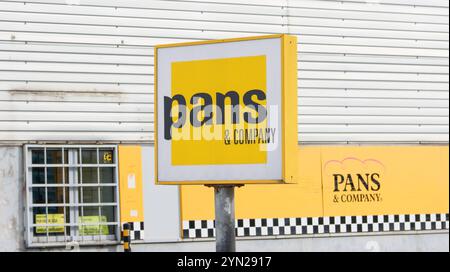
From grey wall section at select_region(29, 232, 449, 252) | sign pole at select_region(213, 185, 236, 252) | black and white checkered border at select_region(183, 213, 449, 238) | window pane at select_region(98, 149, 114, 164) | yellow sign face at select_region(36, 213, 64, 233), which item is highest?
window pane at select_region(98, 149, 114, 164)

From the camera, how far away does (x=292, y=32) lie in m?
14.0

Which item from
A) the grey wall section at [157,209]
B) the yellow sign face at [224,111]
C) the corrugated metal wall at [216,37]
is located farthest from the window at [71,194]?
the yellow sign face at [224,111]

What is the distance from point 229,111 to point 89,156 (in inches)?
228

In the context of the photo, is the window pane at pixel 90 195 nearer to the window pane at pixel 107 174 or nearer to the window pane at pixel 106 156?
the window pane at pixel 107 174

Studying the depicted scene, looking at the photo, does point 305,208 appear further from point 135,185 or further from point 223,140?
point 223,140

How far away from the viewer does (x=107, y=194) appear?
1295 cm

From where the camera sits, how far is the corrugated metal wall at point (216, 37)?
12.6 meters

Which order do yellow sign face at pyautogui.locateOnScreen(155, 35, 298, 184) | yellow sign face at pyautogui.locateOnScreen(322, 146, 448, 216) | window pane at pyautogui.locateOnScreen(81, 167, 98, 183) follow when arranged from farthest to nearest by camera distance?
yellow sign face at pyautogui.locateOnScreen(322, 146, 448, 216), window pane at pyautogui.locateOnScreen(81, 167, 98, 183), yellow sign face at pyautogui.locateOnScreen(155, 35, 298, 184)

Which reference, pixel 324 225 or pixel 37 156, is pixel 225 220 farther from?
pixel 324 225

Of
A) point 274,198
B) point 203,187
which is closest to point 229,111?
point 203,187

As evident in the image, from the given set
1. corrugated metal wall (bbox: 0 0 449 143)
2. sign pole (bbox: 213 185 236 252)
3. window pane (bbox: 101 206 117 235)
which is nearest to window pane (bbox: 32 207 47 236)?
window pane (bbox: 101 206 117 235)

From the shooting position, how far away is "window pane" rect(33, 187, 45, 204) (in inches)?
495

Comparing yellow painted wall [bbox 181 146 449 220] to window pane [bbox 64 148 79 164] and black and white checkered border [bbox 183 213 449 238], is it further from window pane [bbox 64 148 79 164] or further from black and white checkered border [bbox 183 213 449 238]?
window pane [bbox 64 148 79 164]

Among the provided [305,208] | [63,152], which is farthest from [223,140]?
[305,208]
